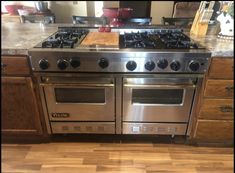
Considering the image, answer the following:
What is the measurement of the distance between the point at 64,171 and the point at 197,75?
1.12 meters

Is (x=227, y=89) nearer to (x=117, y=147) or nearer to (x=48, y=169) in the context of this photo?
(x=117, y=147)

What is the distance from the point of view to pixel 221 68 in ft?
4.05

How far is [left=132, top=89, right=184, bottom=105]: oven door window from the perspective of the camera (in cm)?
135

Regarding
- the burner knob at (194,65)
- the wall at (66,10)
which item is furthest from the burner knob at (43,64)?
the wall at (66,10)

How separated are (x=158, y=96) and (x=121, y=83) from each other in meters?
0.29

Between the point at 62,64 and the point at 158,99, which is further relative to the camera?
the point at 158,99

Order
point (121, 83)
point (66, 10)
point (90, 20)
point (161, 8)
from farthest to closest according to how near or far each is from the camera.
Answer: point (66, 10), point (161, 8), point (90, 20), point (121, 83)

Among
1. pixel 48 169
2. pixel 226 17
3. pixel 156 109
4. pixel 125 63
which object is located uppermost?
pixel 226 17

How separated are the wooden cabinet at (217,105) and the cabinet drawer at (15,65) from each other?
117cm

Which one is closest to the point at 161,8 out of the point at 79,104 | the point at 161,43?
the point at 161,43

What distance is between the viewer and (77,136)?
5.45 ft

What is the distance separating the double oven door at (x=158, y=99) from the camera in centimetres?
129

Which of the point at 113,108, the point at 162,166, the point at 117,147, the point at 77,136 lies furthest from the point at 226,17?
the point at 77,136

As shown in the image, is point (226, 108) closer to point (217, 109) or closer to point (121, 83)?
point (217, 109)
